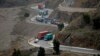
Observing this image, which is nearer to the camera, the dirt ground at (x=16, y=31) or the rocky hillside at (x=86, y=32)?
the rocky hillside at (x=86, y=32)

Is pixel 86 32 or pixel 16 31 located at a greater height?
pixel 86 32

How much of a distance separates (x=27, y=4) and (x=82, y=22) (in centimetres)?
6581

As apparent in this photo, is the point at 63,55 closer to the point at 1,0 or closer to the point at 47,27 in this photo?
the point at 47,27

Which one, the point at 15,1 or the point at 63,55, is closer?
the point at 63,55

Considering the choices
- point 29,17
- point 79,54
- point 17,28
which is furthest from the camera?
point 29,17

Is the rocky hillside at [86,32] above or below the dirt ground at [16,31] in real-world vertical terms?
above

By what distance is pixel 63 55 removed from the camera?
4078 centimetres

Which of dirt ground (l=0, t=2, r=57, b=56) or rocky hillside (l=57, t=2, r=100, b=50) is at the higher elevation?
rocky hillside (l=57, t=2, r=100, b=50)

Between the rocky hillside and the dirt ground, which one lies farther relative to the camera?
the dirt ground

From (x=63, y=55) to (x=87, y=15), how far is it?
8.93 meters

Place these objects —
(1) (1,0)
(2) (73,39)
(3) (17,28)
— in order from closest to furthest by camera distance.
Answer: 1. (2) (73,39)
2. (3) (17,28)
3. (1) (1,0)

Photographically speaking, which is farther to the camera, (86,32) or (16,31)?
(16,31)

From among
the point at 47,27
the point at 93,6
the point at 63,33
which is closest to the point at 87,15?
the point at 63,33

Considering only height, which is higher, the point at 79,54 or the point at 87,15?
the point at 87,15
